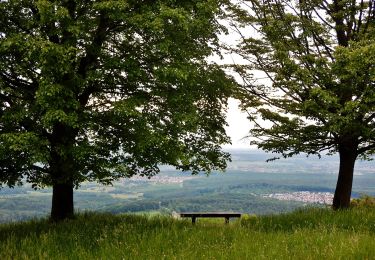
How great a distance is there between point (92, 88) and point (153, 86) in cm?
243

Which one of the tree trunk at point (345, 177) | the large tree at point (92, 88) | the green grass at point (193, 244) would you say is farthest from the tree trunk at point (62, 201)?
the tree trunk at point (345, 177)

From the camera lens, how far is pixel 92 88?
1565 cm

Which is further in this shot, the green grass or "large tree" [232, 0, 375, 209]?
"large tree" [232, 0, 375, 209]

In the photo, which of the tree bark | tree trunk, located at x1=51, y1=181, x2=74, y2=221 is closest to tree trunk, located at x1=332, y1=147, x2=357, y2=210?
tree trunk, located at x1=51, y1=181, x2=74, y2=221

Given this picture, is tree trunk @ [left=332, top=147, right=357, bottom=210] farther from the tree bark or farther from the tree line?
the tree bark

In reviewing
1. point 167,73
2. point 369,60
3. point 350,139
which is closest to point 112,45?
point 167,73

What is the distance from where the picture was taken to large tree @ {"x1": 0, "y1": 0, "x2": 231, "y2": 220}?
11891 millimetres

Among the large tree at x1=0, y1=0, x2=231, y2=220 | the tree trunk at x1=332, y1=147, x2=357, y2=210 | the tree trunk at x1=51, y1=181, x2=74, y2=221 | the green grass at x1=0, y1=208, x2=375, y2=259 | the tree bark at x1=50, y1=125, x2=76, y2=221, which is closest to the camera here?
the green grass at x1=0, y1=208, x2=375, y2=259

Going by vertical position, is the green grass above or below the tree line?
below

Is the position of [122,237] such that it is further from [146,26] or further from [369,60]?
[369,60]

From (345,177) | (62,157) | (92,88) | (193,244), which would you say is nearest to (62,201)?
(62,157)

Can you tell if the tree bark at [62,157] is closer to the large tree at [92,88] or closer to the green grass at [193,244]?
the large tree at [92,88]

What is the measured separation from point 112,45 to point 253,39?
23.4ft

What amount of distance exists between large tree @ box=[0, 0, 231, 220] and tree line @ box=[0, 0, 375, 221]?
5 cm
